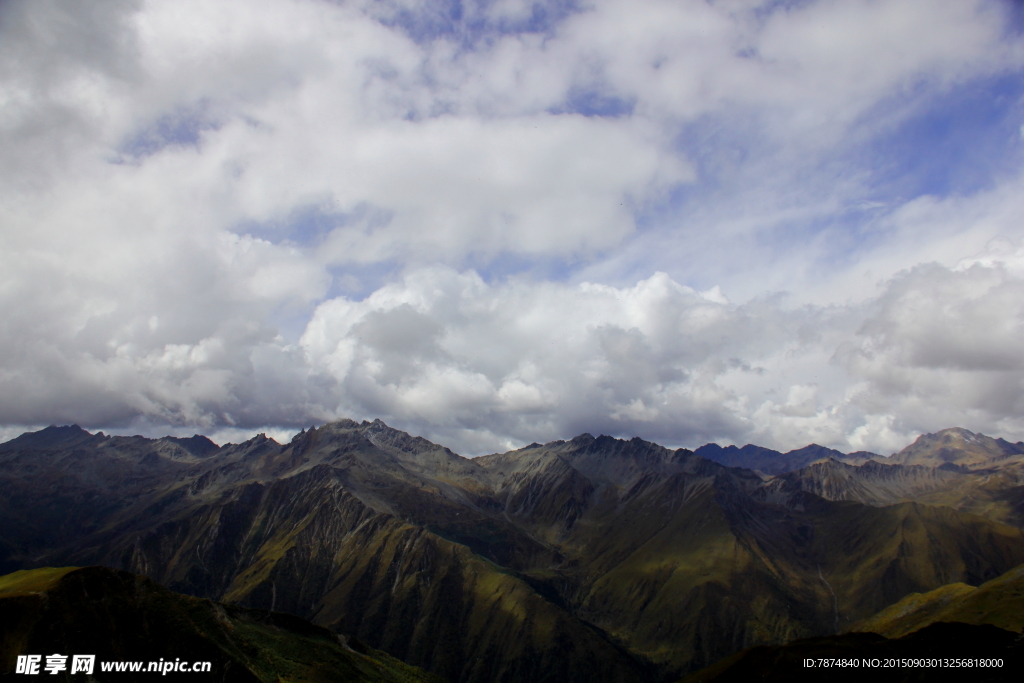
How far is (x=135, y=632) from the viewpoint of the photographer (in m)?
111

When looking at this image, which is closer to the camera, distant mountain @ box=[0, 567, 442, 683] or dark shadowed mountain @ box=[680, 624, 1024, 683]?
distant mountain @ box=[0, 567, 442, 683]

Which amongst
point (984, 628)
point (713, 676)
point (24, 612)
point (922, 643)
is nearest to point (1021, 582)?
point (984, 628)

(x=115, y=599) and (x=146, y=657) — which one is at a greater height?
(x=115, y=599)

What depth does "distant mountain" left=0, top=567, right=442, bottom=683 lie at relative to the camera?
10238cm

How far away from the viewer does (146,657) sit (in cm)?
10769

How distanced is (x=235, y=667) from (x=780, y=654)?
402ft

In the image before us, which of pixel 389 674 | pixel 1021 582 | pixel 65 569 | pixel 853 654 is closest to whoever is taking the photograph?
pixel 65 569

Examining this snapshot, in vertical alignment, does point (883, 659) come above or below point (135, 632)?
below

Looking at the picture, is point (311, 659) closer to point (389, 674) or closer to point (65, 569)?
point (389, 674)

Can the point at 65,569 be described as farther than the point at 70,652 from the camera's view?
Yes

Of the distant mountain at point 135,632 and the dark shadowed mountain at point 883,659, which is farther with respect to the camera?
the dark shadowed mountain at point 883,659

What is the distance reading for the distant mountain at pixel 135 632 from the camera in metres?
102

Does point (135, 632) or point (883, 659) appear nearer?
point (135, 632)

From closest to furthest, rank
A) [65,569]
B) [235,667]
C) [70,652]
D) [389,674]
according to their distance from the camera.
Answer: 1. [70,652]
2. [235,667]
3. [65,569]
4. [389,674]
